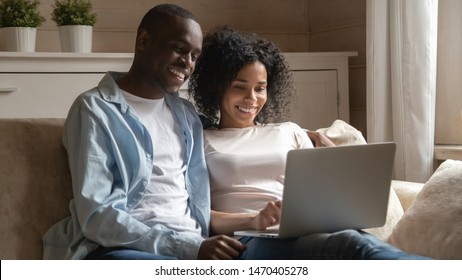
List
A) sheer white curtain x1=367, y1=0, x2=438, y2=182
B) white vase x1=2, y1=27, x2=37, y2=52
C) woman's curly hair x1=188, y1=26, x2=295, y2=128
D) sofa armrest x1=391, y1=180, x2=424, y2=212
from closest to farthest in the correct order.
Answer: woman's curly hair x1=188, y1=26, x2=295, y2=128 < sofa armrest x1=391, y1=180, x2=424, y2=212 < sheer white curtain x1=367, y1=0, x2=438, y2=182 < white vase x1=2, y1=27, x2=37, y2=52

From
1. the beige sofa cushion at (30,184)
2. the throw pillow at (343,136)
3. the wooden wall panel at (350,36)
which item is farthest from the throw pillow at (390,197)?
the wooden wall panel at (350,36)

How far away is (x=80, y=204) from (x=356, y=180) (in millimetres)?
580

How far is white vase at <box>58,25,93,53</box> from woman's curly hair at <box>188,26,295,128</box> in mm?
887

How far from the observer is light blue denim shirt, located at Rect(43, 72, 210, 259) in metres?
1.59

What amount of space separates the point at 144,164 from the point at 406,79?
4.34 feet

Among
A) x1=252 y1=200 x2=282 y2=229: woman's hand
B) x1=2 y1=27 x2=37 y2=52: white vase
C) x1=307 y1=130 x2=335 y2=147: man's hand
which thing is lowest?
x1=252 y1=200 x2=282 y2=229: woman's hand

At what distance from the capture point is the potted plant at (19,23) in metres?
2.87

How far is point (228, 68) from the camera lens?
200 centimetres

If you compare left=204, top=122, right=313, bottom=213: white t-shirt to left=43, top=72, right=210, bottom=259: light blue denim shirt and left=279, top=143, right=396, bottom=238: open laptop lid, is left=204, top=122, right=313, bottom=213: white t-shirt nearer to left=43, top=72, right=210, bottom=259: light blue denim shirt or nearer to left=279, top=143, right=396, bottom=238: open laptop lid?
left=43, top=72, right=210, bottom=259: light blue denim shirt

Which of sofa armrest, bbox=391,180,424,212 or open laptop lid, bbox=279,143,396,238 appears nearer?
open laptop lid, bbox=279,143,396,238

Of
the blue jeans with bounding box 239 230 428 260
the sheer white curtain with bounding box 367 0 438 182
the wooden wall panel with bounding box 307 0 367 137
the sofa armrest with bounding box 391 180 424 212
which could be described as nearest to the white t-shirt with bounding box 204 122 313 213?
the blue jeans with bounding box 239 230 428 260

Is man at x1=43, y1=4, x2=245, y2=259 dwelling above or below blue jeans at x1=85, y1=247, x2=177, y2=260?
above
